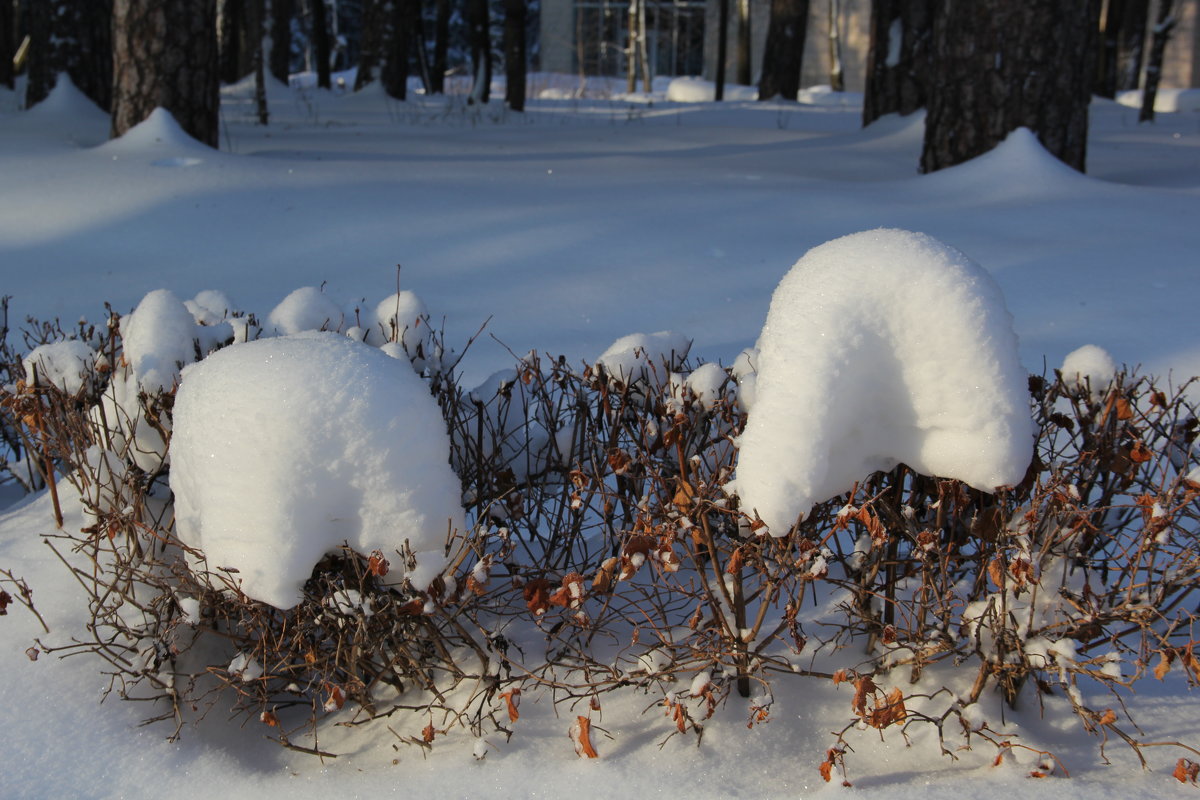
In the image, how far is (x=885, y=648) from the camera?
2.16 m

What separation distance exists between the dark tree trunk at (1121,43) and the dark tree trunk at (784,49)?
5.17 meters

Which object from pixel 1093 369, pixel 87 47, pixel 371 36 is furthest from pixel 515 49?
pixel 1093 369

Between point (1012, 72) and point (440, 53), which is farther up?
point (440, 53)

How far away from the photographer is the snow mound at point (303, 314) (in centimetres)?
256

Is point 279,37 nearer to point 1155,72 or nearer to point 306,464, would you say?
point 1155,72

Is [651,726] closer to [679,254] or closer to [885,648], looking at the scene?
[885,648]

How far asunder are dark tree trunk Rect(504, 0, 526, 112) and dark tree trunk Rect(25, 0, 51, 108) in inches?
210

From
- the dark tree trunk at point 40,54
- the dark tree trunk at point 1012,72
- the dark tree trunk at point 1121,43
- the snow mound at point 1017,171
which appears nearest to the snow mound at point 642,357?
the snow mound at point 1017,171

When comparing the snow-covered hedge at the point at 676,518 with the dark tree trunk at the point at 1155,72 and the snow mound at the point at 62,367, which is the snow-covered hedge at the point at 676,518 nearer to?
the snow mound at the point at 62,367

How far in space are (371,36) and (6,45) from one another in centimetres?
590

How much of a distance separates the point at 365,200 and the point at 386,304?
333 cm

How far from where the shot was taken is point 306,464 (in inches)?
72.9

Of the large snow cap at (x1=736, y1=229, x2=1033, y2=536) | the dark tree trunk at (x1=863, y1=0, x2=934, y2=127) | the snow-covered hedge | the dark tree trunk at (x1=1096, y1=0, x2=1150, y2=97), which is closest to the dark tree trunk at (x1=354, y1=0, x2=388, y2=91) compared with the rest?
the dark tree trunk at (x1=863, y1=0, x2=934, y2=127)

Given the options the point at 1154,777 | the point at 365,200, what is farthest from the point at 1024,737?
the point at 365,200
